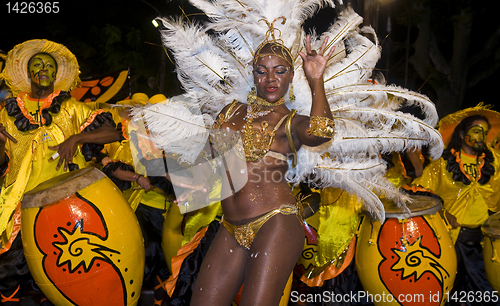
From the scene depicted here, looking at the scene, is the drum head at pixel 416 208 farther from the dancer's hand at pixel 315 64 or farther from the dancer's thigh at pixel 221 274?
the dancer's hand at pixel 315 64

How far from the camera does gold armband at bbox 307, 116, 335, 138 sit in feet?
8.04

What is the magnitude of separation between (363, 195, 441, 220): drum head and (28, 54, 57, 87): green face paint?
3.13 metres

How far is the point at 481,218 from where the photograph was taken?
5328 mm

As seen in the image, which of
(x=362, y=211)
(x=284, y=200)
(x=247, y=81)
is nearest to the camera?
(x=284, y=200)

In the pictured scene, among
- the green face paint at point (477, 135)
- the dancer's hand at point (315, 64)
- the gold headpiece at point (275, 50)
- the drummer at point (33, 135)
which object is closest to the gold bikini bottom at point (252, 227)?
the dancer's hand at point (315, 64)

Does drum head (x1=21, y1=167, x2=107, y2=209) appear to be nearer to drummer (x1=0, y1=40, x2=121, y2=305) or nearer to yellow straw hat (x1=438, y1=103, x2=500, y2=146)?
drummer (x1=0, y1=40, x2=121, y2=305)

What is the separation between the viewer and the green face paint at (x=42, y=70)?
4.25 meters

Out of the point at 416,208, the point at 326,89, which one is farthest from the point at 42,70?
the point at 416,208

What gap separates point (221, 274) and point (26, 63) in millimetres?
3042

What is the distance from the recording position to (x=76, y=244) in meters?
3.29

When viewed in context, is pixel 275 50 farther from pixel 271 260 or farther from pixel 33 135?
pixel 33 135

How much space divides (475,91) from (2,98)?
1020 centimetres

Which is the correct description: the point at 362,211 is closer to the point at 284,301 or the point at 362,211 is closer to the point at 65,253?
the point at 284,301

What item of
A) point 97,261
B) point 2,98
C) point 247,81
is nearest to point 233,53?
point 247,81
